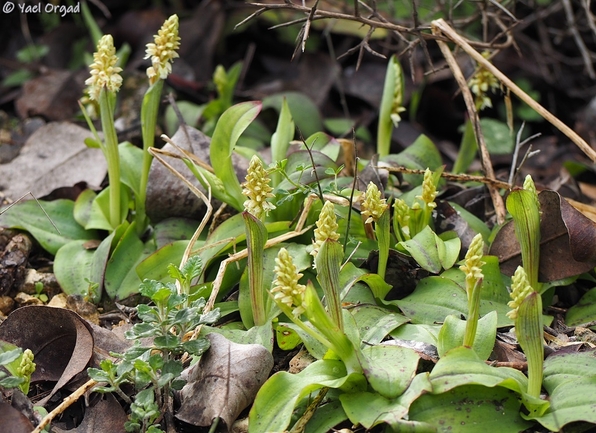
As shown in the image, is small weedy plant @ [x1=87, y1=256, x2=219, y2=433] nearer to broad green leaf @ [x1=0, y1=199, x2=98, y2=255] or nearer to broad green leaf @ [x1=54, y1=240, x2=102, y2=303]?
broad green leaf @ [x1=54, y1=240, x2=102, y2=303]

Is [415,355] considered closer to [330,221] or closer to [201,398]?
[330,221]

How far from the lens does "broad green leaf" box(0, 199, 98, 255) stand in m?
2.66

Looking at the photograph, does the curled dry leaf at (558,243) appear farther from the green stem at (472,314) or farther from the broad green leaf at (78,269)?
the broad green leaf at (78,269)

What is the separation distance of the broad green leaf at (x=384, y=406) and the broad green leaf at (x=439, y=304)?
0.42m

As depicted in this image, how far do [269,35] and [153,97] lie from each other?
2662 millimetres

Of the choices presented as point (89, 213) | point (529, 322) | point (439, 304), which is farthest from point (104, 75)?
point (529, 322)

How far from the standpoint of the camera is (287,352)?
215 centimetres

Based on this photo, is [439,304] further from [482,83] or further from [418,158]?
[482,83]

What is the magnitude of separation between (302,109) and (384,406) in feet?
8.65

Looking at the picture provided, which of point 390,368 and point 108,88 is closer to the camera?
point 390,368

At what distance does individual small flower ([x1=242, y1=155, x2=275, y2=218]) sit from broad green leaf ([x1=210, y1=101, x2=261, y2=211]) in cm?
44

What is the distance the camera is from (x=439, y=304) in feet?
7.10

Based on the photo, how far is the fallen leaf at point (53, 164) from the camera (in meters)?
3.04

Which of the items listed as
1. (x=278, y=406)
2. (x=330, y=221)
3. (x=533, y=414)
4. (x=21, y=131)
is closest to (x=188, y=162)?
(x=330, y=221)
